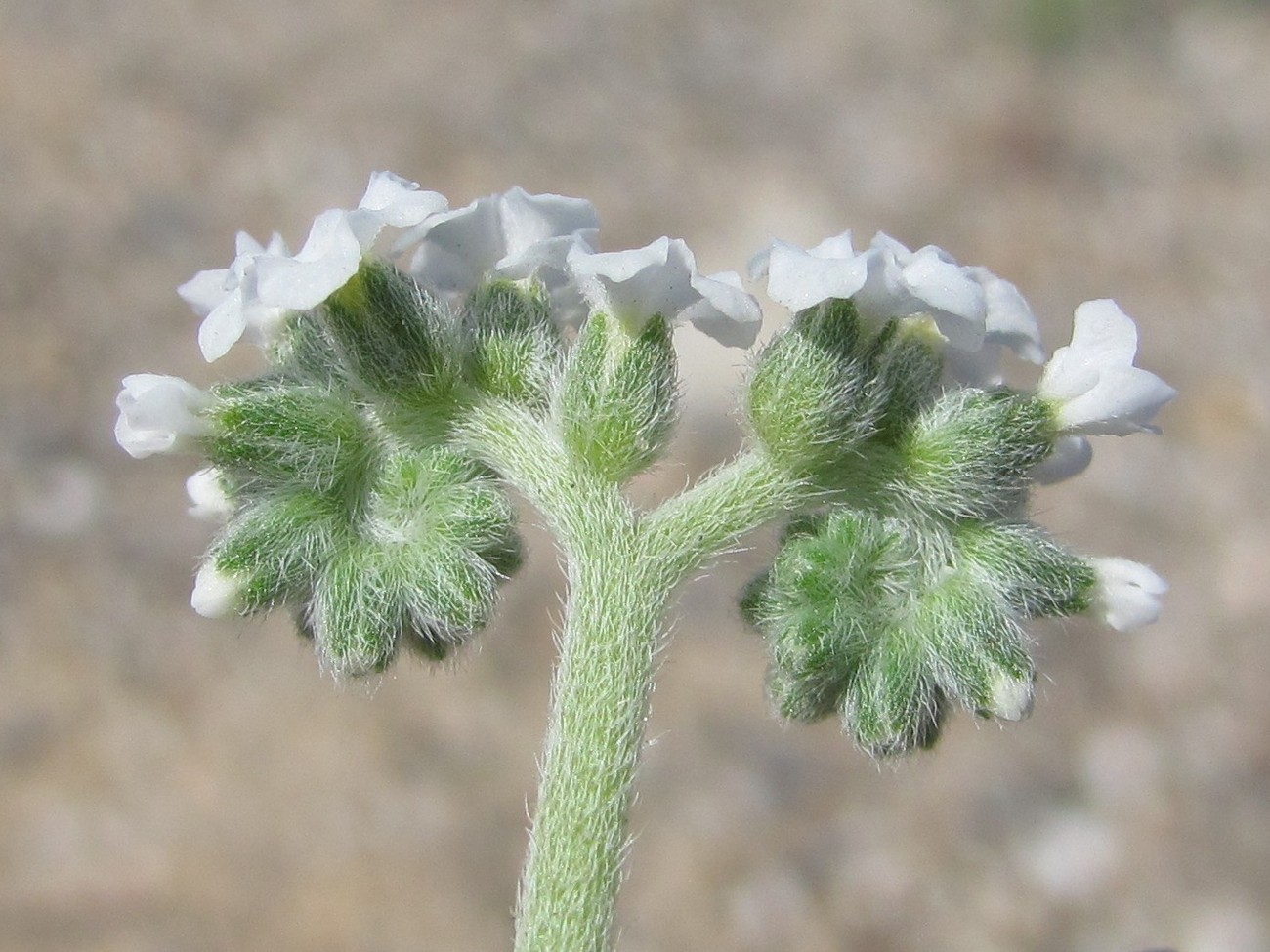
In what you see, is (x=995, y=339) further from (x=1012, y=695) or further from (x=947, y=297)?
(x=1012, y=695)

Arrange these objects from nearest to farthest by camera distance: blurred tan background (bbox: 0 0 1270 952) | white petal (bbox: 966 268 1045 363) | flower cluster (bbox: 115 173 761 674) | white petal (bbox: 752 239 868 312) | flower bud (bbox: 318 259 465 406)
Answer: white petal (bbox: 752 239 868 312) < flower cluster (bbox: 115 173 761 674) < flower bud (bbox: 318 259 465 406) < white petal (bbox: 966 268 1045 363) < blurred tan background (bbox: 0 0 1270 952)

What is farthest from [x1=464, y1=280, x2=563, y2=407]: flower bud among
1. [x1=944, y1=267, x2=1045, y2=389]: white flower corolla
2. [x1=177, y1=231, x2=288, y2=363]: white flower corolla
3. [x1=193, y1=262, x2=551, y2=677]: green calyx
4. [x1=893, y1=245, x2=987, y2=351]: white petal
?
[x1=944, y1=267, x2=1045, y2=389]: white flower corolla

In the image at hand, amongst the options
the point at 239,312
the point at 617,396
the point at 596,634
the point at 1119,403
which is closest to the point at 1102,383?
the point at 1119,403

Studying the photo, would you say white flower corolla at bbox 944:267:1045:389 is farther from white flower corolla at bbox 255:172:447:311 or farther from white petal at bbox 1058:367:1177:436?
white flower corolla at bbox 255:172:447:311

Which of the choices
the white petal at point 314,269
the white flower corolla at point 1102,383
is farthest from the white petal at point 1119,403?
the white petal at point 314,269

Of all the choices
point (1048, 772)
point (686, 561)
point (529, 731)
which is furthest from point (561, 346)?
point (1048, 772)

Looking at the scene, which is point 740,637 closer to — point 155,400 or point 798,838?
point 798,838

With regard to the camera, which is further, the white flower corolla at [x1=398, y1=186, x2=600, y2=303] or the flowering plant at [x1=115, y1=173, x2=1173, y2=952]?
the white flower corolla at [x1=398, y1=186, x2=600, y2=303]
